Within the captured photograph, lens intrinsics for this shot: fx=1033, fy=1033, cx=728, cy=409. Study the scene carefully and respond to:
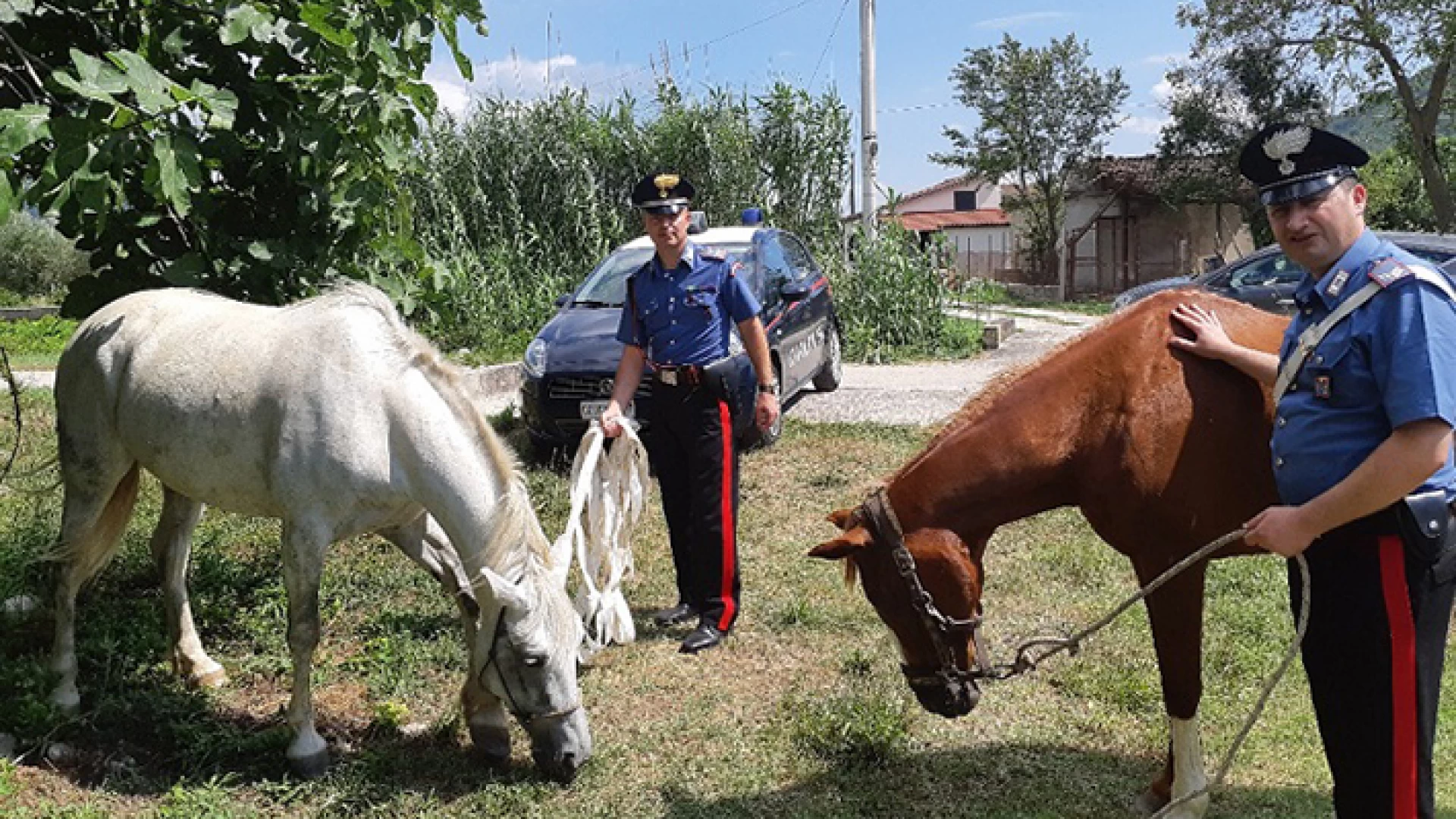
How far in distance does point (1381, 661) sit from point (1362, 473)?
0.46 m

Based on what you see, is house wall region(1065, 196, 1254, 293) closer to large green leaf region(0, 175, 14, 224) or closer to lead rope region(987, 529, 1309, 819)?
lead rope region(987, 529, 1309, 819)

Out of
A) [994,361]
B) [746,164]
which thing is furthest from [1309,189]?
[746,164]

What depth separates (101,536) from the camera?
4191mm

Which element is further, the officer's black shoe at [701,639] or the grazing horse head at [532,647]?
the officer's black shoe at [701,639]

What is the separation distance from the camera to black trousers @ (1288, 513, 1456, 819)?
2.13 meters

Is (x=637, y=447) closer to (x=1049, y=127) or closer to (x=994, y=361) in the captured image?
(x=994, y=361)

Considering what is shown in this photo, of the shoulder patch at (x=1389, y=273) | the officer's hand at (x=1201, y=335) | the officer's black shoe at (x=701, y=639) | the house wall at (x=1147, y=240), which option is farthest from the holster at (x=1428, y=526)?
the house wall at (x=1147, y=240)

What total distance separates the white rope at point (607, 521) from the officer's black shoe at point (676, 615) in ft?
1.25

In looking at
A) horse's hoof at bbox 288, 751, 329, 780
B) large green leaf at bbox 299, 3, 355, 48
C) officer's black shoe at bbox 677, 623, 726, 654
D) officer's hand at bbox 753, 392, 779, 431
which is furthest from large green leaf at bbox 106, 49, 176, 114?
officer's black shoe at bbox 677, 623, 726, 654

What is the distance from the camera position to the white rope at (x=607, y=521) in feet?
14.3

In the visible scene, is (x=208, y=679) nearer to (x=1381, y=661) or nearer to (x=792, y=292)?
(x=1381, y=661)

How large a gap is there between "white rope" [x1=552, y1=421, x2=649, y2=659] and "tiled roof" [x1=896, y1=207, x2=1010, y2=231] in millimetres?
34950

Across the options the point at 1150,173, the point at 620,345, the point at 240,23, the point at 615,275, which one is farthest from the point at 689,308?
the point at 1150,173

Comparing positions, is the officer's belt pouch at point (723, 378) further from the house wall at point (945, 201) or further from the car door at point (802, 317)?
the house wall at point (945, 201)
